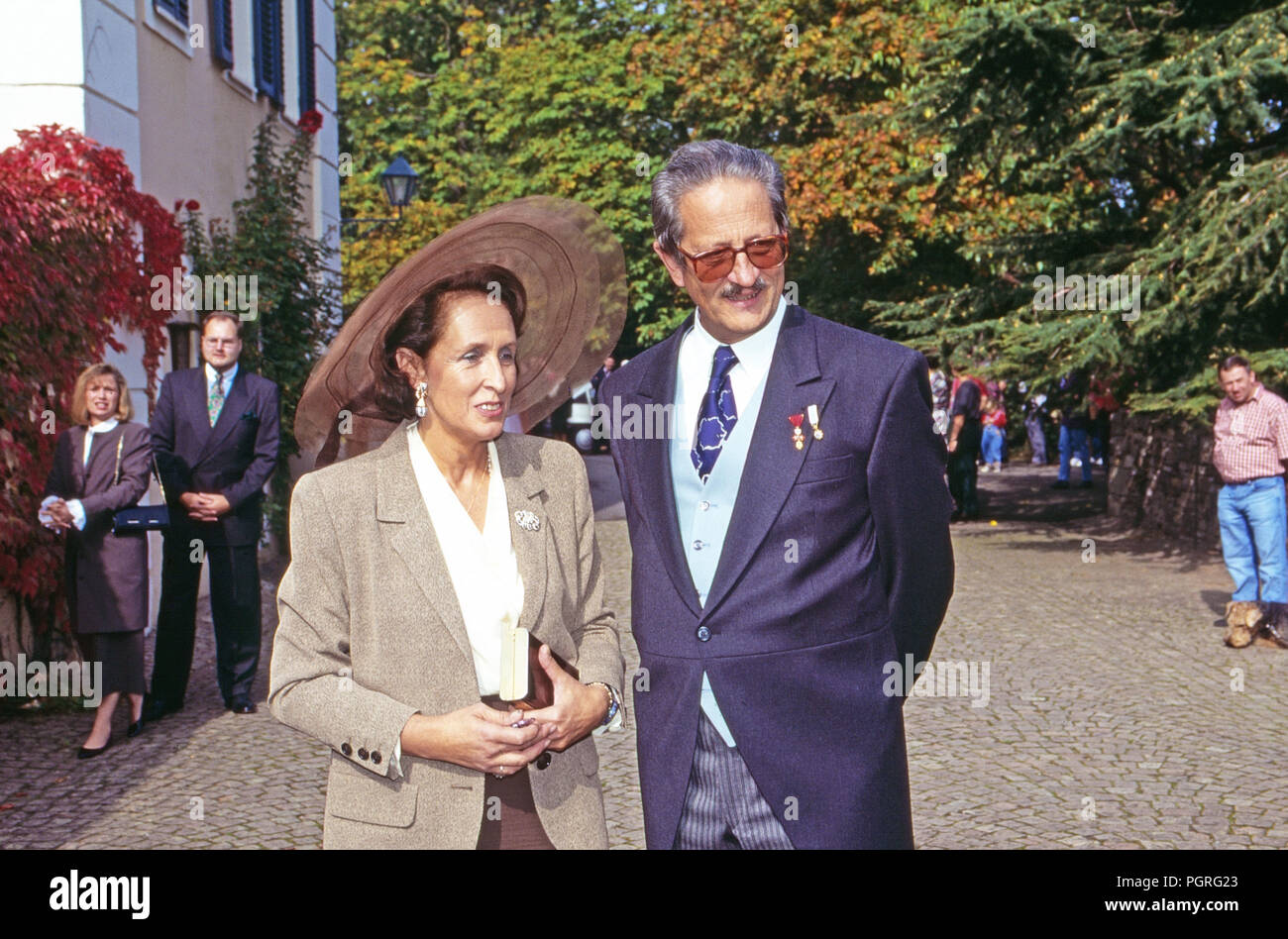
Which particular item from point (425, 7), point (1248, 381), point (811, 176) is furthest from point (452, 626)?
point (425, 7)

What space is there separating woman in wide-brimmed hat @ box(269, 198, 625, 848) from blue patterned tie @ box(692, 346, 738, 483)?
254mm

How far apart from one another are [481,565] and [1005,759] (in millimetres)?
4926

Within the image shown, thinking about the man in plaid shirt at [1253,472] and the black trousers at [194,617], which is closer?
the black trousers at [194,617]

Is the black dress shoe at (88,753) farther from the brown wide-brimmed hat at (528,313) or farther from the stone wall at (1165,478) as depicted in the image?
the stone wall at (1165,478)

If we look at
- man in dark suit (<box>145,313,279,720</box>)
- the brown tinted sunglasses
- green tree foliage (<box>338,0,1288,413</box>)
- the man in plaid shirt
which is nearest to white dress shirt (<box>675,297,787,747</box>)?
the brown tinted sunglasses

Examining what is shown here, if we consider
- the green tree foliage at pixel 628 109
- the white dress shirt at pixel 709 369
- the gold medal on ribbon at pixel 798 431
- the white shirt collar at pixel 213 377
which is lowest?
the gold medal on ribbon at pixel 798 431

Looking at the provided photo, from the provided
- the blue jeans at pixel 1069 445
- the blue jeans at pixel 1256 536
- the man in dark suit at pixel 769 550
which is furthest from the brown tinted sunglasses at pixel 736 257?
the blue jeans at pixel 1069 445

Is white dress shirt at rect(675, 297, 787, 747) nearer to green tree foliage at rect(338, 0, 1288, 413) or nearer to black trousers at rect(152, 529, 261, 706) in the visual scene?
black trousers at rect(152, 529, 261, 706)

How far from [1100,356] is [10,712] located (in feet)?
32.3

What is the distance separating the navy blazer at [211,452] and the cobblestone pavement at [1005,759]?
1054 mm

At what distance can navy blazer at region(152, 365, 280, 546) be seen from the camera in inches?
333

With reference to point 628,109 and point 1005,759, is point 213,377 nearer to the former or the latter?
point 1005,759

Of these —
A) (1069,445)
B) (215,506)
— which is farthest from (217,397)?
(1069,445)

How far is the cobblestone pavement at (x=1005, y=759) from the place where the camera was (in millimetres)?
5973
